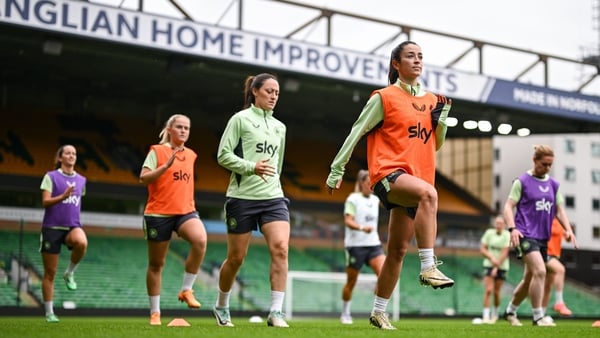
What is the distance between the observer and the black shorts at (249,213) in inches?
308

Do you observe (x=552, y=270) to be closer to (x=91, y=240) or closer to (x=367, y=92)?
(x=367, y=92)

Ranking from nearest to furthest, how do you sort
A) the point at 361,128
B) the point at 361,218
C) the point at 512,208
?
the point at 361,128, the point at 512,208, the point at 361,218

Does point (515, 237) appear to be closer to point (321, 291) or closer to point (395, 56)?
point (395, 56)

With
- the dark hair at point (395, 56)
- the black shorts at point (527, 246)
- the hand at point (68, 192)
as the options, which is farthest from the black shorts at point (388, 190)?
the hand at point (68, 192)

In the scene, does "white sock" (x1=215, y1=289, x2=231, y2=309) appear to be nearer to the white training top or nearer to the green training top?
the green training top

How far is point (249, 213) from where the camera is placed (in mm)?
7836

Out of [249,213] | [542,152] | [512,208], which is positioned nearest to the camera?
[249,213]

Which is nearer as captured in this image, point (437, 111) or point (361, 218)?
A: point (437, 111)

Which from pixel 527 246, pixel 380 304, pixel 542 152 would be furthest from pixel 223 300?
pixel 542 152

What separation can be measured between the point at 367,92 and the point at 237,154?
15973 millimetres

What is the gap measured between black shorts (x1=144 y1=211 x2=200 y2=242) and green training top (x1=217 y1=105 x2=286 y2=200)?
135 centimetres

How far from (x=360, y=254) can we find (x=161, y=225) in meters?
4.78

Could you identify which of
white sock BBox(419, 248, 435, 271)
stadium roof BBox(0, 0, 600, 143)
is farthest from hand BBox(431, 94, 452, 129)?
stadium roof BBox(0, 0, 600, 143)

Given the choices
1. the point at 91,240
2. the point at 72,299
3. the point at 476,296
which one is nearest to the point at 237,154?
the point at 72,299
